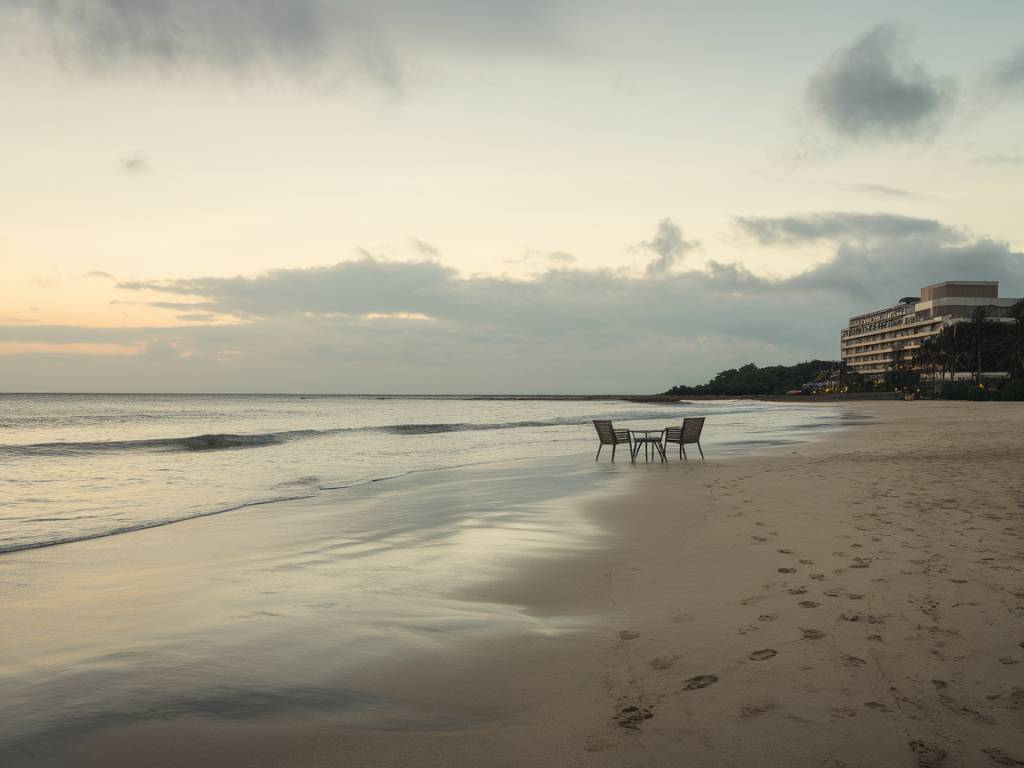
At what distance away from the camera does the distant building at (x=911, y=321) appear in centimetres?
12950

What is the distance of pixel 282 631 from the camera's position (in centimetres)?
497

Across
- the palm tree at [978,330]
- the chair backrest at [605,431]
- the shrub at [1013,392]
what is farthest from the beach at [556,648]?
the palm tree at [978,330]

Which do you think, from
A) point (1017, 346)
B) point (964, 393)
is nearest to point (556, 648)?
point (964, 393)

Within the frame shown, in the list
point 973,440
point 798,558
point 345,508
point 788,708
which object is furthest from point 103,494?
point 973,440

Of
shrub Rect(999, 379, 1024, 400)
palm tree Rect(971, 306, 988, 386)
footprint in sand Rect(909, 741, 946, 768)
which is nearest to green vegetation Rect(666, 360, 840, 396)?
palm tree Rect(971, 306, 988, 386)

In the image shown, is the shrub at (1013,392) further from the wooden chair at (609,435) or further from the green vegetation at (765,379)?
the green vegetation at (765,379)

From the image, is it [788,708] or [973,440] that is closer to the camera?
[788,708]

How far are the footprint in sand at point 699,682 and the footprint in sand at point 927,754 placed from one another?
1.01 metres

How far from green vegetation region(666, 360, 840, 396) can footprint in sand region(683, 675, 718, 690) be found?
162852 millimetres

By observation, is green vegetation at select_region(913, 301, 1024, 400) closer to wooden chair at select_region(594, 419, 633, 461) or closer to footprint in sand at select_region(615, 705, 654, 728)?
wooden chair at select_region(594, 419, 633, 461)

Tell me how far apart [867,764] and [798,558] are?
385 centimetres

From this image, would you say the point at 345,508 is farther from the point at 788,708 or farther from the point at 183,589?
the point at 788,708

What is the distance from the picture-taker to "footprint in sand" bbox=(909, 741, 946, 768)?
293 centimetres

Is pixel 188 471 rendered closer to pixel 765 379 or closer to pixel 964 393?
pixel 964 393
